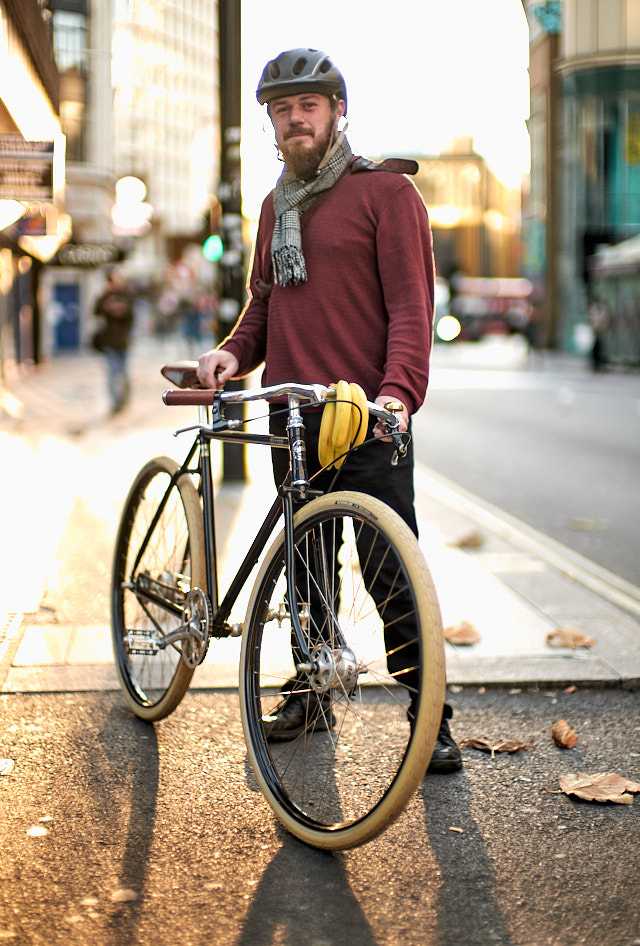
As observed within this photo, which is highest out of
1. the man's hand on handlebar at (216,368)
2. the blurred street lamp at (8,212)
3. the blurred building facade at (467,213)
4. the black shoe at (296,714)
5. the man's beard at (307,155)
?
the blurred building facade at (467,213)

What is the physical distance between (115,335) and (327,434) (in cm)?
1392

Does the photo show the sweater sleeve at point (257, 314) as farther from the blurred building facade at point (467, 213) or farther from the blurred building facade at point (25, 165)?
the blurred building facade at point (467, 213)

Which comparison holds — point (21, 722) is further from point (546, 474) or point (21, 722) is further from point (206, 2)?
point (206, 2)

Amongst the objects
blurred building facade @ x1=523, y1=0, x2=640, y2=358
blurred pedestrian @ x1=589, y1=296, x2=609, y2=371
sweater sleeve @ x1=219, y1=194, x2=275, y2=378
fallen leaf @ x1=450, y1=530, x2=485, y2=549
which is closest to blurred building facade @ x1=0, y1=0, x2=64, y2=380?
fallen leaf @ x1=450, y1=530, x2=485, y2=549

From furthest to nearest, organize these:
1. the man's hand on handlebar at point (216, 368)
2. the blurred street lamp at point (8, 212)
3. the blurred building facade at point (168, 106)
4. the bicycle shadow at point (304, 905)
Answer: the blurred building facade at point (168, 106), the blurred street lamp at point (8, 212), the man's hand on handlebar at point (216, 368), the bicycle shadow at point (304, 905)

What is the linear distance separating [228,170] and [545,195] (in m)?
40.3

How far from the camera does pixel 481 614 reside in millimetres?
5461

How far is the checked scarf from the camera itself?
11.2 feet

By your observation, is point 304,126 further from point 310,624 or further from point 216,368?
point 310,624

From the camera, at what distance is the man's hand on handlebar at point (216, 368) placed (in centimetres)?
364

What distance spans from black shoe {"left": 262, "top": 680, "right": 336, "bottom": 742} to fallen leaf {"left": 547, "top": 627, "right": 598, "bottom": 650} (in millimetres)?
1718

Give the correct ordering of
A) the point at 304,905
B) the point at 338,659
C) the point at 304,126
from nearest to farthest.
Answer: the point at 304,905 < the point at 338,659 < the point at 304,126

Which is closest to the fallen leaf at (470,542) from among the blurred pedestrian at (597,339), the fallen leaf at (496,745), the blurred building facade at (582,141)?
the fallen leaf at (496,745)

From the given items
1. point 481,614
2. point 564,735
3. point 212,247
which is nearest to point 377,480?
point 564,735
